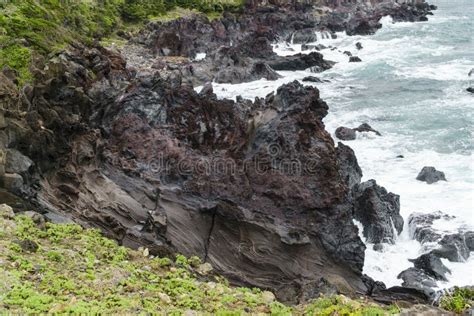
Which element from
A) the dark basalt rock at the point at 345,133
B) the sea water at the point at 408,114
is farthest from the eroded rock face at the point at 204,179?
the dark basalt rock at the point at 345,133

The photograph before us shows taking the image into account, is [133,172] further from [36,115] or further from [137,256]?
[137,256]

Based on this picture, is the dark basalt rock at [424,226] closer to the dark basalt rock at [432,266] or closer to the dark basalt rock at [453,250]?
the dark basalt rock at [453,250]

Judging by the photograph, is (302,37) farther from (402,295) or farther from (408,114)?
(402,295)

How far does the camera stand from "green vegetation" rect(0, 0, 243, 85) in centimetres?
3403

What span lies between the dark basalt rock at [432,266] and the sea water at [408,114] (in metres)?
0.43

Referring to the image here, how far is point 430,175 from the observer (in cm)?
3042

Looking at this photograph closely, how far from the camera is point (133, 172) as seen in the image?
23.5 meters

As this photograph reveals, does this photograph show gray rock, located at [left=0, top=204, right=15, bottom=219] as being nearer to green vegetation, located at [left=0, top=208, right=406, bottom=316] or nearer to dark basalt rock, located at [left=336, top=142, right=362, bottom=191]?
green vegetation, located at [left=0, top=208, right=406, bottom=316]

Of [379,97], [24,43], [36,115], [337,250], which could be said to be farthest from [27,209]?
[379,97]

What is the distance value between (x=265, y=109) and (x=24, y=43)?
1923 cm

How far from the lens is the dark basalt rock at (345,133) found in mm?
37375

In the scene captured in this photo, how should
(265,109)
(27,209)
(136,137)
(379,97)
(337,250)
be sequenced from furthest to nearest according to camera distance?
1. (379,97)
2. (265,109)
3. (136,137)
4. (337,250)
5. (27,209)

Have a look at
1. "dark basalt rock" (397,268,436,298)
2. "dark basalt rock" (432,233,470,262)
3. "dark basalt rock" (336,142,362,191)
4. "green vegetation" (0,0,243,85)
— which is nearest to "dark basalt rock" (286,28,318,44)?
"green vegetation" (0,0,243,85)

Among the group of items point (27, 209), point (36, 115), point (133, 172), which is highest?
point (36, 115)
